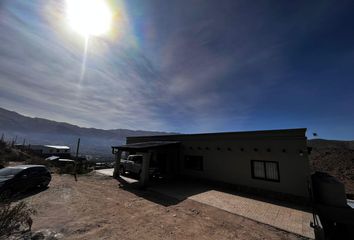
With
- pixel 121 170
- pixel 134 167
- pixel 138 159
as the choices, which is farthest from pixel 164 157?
pixel 121 170

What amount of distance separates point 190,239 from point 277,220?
13.8 ft

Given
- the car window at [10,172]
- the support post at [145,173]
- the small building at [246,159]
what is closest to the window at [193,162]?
the small building at [246,159]

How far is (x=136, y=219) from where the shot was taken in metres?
6.87

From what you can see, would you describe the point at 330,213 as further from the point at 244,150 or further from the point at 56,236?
the point at 56,236

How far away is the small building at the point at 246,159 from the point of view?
9.70 metres

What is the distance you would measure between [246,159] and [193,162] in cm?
501

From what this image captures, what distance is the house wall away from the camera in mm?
9633

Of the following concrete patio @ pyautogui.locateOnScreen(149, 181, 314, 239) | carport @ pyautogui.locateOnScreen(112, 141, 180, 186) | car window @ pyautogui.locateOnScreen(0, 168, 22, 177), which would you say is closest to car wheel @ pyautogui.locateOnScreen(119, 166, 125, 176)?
carport @ pyautogui.locateOnScreen(112, 141, 180, 186)

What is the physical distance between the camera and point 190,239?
18.0ft

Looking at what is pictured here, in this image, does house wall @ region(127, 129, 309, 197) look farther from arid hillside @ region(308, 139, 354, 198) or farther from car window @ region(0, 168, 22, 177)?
arid hillside @ region(308, 139, 354, 198)

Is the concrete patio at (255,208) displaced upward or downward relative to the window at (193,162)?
downward

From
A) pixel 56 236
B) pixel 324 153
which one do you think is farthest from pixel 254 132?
pixel 324 153

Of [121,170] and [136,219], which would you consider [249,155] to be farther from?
[121,170]

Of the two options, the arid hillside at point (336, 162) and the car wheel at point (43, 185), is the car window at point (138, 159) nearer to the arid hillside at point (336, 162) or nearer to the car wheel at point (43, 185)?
the car wheel at point (43, 185)
